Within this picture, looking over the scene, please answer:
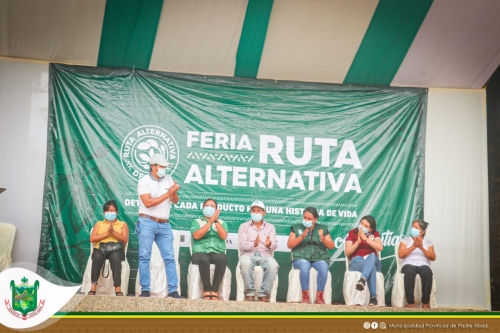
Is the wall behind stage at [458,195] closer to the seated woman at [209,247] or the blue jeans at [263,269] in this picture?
the blue jeans at [263,269]

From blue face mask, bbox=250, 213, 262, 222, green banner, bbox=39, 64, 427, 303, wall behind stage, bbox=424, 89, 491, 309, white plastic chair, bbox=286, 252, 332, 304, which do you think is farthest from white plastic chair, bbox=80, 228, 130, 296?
wall behind stage, bbox=424, 89, 491, 309

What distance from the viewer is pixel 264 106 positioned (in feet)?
18.7

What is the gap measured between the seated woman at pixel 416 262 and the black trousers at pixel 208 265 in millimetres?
1471

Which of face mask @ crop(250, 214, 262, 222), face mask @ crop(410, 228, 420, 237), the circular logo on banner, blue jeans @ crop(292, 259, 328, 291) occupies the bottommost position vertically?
blue jeans @ crop(292, 259, 328, 291)

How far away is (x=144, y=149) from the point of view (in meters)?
5.53

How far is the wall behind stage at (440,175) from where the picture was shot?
532 centimetres

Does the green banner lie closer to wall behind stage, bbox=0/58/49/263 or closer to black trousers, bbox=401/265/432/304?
wall behind stage, bbox=0/58/49/263

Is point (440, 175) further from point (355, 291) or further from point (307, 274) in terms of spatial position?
point (307, 274)

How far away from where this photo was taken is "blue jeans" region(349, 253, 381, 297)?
17.0 ft

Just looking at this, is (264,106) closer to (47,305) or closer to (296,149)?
(296,149)

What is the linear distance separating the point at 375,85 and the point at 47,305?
3.68 metres

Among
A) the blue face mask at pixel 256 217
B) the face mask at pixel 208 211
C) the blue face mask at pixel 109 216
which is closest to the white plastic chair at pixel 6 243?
the blue face mask at pixel 109 216

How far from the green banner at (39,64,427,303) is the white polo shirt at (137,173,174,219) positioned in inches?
8.7

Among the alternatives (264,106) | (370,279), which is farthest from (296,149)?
(370,279)
